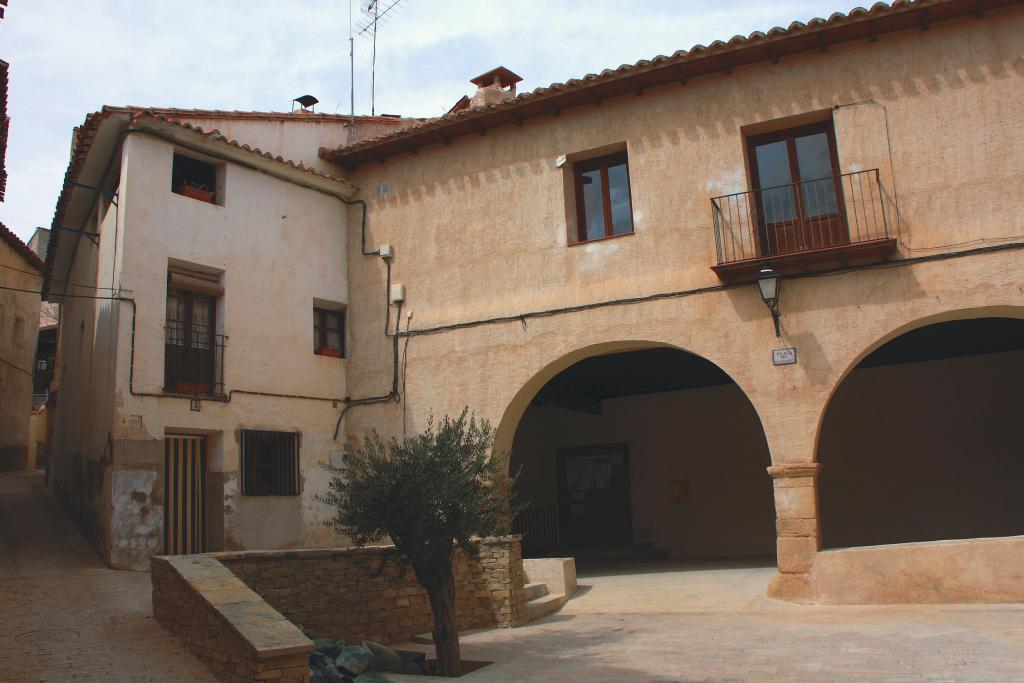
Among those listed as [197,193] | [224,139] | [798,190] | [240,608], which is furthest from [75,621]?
[798,190]

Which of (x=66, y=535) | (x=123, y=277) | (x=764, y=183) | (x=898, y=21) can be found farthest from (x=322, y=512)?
(x=898, y=21)

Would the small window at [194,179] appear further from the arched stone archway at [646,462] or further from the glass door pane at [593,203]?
the arched stone archway at [646,462]

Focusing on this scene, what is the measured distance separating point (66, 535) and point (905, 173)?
12162 mm

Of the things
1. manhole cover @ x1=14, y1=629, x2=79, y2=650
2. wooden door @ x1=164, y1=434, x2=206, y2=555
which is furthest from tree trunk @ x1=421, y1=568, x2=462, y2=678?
wooden door @ x1=164, y1=434, x2=206, y2=555

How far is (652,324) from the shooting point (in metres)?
11.3

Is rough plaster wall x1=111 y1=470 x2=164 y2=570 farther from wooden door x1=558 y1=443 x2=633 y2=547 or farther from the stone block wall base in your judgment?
wooden door x1=558 y1=443 x2=633 y2=547

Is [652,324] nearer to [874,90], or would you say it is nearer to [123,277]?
[874,90]

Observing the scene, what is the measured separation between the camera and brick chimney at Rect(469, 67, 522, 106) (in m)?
15.9

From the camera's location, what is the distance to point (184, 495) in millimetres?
11703

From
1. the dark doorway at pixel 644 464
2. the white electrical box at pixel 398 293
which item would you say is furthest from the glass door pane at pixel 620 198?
the white electrical box at pixel 398 293

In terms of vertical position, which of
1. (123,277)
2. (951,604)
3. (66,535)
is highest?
(123,277)

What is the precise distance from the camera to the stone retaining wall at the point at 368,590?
8.26 metres

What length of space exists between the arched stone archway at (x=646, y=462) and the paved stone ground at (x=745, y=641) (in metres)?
4.41

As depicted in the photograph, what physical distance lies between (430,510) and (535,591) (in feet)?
12.5
